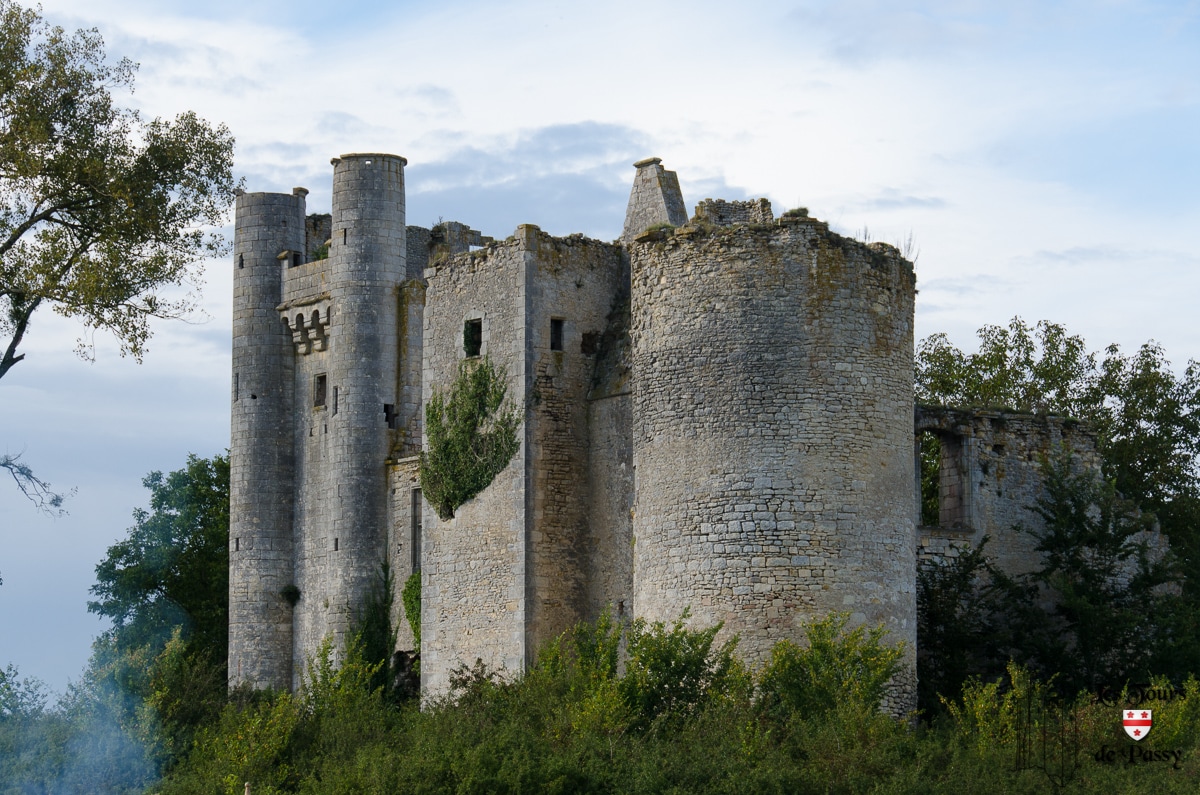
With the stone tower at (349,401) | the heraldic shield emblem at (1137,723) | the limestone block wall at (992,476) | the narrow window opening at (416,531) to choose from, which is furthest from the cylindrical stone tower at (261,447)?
the heraldic shield emblem at (1137,723)

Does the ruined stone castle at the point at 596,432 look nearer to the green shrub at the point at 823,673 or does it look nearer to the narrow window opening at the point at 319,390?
the narrow window opening at the point at 319,390

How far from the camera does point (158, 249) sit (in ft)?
88.7

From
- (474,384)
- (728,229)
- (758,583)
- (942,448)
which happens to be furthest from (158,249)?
(942,448)

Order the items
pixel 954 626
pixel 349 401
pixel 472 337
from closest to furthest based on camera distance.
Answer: pixel 954 626 < pixel 472 337 < pixel 349 401

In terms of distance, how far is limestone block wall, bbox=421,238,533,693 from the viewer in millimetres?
28656

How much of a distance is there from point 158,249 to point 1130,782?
14.5m

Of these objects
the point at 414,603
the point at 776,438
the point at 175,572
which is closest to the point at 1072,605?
the point at 776,438

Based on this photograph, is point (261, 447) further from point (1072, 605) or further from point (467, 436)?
point (1072, 605)

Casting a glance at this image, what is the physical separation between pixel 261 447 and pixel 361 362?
2.91 meters

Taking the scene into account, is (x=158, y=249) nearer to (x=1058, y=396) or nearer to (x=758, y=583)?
(x=758, y=583)

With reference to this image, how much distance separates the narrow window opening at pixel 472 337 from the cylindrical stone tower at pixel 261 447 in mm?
7838

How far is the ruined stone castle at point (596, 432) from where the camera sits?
80.7ft

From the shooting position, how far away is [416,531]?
34.2 meters

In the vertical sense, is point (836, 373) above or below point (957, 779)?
above
